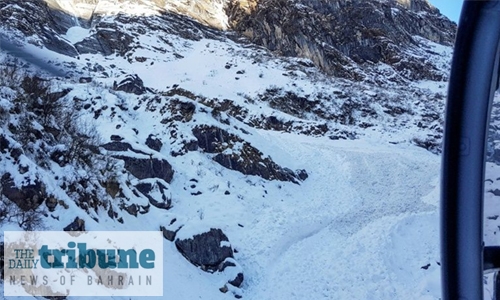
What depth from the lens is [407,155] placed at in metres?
15.1

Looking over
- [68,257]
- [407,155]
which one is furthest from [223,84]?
[68,257]

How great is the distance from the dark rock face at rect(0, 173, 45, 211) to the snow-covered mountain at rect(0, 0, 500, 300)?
17mm

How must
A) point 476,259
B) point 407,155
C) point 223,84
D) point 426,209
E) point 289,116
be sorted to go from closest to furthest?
point 476,259
point 426,209
point 407,155
point 289,116
point 223,84

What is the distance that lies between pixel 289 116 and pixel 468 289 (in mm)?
18347

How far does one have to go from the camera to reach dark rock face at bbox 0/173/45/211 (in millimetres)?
4828

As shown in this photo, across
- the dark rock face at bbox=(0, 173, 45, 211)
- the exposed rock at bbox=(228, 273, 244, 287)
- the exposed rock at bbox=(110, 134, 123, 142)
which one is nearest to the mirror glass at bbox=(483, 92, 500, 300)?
the dark rock face at bbox=(0, 173, 45, 211)

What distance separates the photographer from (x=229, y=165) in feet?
36.7

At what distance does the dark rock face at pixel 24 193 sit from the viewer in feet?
15.8

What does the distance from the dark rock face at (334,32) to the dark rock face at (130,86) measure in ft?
51.1

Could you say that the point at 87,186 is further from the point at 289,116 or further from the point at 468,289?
the point at 289,116

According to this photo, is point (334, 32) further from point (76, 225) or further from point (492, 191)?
point (492, 191)

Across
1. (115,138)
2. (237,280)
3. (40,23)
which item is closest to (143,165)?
(115,138)

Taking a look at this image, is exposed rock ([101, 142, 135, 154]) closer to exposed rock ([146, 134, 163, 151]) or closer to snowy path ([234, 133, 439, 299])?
exposed rock ([146, 134, 163, 151])

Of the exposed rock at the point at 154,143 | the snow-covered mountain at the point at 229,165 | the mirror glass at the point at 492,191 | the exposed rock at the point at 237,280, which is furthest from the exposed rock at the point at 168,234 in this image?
the mirror glass at the point at 492,191
